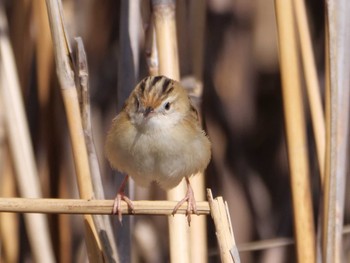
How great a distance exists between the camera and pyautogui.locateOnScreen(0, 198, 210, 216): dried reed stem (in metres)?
1.92

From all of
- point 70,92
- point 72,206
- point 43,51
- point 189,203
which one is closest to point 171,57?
point 70,92

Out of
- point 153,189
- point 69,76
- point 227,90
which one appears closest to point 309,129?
point 227,90

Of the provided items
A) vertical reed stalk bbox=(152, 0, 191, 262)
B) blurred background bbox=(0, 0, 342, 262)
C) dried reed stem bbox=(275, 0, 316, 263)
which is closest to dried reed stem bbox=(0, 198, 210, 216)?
vertical reed stalk bbox=(152, 0, 191, 262)

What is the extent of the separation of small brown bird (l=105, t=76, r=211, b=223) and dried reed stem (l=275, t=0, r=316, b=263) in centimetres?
32

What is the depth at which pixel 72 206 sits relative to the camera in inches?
76.5

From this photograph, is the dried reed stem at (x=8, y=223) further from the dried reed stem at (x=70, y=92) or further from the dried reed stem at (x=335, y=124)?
the dried reed stem at (x=335, y=124)

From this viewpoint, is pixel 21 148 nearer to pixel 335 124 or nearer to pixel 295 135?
pixel 295 135

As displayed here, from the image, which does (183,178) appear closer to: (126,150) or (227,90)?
(126,150)

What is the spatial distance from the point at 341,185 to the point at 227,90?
1164 millimetres

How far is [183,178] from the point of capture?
101 inches

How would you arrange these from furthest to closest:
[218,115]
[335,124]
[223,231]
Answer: [218,115]
[335,124]
[223,231]

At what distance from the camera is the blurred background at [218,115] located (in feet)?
10.1

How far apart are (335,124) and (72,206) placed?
0.94m

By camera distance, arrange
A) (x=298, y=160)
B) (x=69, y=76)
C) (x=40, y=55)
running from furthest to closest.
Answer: (x=40, y=55) < (x=298, y=160) < (x=69, y=76)
